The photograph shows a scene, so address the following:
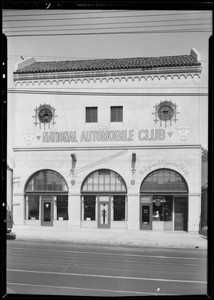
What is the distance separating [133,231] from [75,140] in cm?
320

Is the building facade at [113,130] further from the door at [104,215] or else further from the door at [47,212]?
the door at [104,215]

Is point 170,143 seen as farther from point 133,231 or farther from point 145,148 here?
point 133,231

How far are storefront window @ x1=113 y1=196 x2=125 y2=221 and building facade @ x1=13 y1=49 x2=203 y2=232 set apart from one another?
1.17 meters

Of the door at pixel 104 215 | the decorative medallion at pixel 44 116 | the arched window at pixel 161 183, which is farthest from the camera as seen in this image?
the door at pixel 104 215

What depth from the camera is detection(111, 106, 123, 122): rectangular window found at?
4270mm

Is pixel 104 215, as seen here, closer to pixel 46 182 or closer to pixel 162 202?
pixel 162 202

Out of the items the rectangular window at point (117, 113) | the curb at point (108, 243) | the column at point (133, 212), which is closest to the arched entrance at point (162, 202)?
the column at point (133, 212)

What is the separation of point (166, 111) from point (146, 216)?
377 cm

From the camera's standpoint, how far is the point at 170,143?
4.56m

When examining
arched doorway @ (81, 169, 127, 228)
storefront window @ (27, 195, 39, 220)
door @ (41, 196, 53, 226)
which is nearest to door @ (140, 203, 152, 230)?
arched doorway @ (81, 169, 127, 228)

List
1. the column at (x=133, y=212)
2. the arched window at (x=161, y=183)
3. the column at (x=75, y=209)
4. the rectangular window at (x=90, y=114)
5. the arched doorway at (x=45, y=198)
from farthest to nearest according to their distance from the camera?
the column at (x=133, y=212) < the column at (x=75, y=209) < the arched window at (x=161, y=183) < the arched doorway at (x=45, y=198) < the rectangular window at (x=90, y=114)

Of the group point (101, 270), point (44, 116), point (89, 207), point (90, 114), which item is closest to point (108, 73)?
point (90, 114)

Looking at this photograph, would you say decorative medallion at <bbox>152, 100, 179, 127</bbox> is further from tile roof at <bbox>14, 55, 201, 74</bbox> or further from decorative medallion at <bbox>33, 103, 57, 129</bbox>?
decorative medallion at <bbox>33, 103, 57, 129</bbox>

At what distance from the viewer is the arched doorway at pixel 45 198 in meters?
5.56
